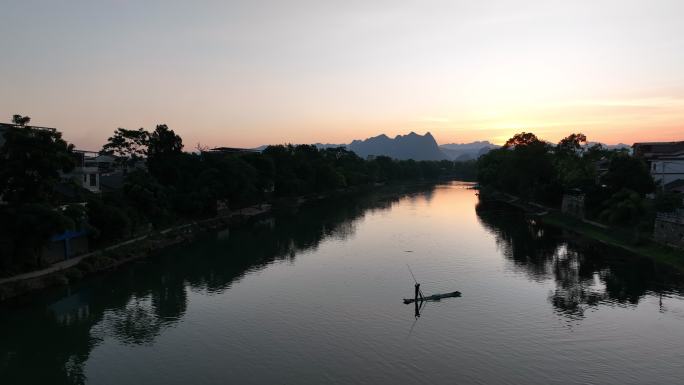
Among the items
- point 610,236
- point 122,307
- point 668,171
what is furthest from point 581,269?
point 122,307

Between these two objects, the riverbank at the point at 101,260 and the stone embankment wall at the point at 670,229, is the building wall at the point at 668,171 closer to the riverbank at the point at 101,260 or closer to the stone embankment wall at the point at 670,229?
the stone embankment wall at the point at 670,229

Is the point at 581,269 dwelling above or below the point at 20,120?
below

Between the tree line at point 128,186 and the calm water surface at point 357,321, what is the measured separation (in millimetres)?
4358

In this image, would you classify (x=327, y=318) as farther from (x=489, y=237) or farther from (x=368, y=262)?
(x=489, y=237)

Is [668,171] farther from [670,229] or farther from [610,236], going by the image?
[670,229]

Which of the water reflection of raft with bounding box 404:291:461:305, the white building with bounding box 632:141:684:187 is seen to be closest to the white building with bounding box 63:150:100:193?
the water reflection of raft with bounding box 404:291:461:305

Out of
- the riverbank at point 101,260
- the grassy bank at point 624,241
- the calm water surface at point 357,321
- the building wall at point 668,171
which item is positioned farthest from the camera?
the building wall at point 668,171

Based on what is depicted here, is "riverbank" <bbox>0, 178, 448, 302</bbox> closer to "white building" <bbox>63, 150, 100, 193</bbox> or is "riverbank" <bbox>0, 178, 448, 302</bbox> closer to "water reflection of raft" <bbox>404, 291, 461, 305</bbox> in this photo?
"white building" <bbox>63, 150, 100, 193</bbox>

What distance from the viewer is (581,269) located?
37.2 meters

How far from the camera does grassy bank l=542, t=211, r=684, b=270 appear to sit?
118ft

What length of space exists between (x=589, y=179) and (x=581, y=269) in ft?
81.6

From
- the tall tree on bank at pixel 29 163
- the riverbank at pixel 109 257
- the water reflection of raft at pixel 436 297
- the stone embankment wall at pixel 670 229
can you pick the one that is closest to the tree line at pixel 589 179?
the stone embankment wall at pixel 670 229

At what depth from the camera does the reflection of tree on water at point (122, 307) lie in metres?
21.7

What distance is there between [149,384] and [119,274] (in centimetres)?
1918
